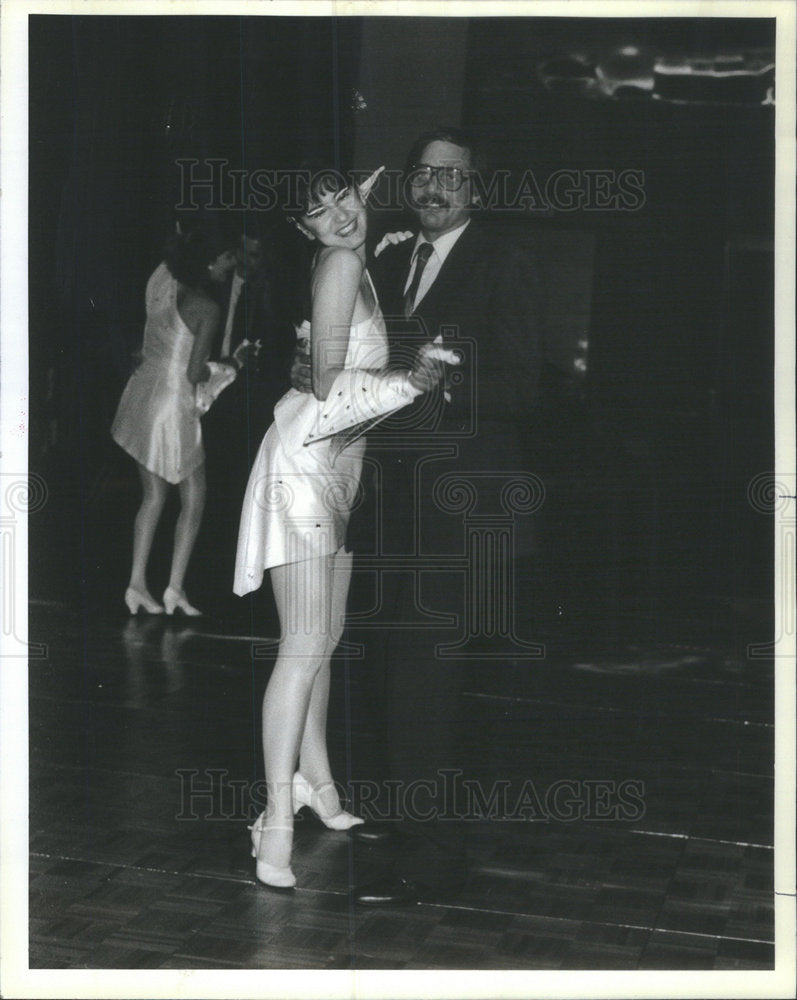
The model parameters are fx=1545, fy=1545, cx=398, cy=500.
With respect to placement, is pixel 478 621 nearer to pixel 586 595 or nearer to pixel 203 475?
pixel 586 595

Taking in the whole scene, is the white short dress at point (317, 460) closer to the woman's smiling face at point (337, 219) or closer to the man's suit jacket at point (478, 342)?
the man's suit jacket at point (478, 342)

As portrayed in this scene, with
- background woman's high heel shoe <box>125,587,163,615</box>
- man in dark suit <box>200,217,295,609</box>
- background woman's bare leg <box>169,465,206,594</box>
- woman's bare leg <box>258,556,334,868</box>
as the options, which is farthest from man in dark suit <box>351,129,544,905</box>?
background woman's high heel shoe <box>125,587,163,615</box>

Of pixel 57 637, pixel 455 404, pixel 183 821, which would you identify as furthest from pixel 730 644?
pixel 57 637

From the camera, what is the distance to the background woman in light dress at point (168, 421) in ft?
12.1

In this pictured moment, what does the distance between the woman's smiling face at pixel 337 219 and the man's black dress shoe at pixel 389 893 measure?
1507 mm

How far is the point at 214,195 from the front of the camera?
3631 millimetres

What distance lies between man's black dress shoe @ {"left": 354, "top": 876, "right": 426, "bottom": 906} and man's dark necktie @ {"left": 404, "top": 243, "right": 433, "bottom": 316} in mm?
1352

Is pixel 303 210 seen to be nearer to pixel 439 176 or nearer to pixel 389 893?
pixel 439 176

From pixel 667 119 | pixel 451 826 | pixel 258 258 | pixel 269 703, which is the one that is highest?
pixel 667 119

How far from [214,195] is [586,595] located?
1297 mm

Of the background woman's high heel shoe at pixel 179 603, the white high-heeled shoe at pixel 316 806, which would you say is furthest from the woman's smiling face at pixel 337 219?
the white high-heeled shoe at pixel 316 806

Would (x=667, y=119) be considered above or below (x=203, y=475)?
above

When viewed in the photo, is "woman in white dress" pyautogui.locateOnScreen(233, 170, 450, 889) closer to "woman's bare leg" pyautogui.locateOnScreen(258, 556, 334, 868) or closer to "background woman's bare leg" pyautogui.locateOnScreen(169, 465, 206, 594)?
"woman's bare leg" pyautogui.locateOnScreen(258, 556, 334, 868)

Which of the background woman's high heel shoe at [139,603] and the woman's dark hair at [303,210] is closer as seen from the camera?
the woman's dark hair at [303,210]
